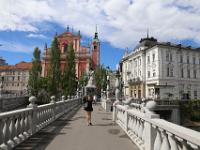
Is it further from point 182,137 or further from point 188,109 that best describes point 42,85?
point 182,137

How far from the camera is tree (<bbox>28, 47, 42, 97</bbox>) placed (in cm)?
5598

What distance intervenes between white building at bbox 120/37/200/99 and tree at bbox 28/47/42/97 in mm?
20310

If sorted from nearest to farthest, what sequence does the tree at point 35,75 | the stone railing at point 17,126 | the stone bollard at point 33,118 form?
the stone railing at point 17,126 → the stone bollard at point 33,118 → the tree at point 35,75

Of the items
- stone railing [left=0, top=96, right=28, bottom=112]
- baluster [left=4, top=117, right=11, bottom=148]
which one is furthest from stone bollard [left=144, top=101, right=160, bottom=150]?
stone railing [left=0, top=96, right=28, bottom=112]

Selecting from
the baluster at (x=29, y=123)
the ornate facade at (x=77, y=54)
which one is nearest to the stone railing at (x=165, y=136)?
the baluster at (x=29, y=123)

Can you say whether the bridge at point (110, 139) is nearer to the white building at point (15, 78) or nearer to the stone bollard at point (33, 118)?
the stone bollard at point (33, 118)

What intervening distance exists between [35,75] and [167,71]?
98.3ft

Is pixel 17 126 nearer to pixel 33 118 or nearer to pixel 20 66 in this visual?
pixel 33 118

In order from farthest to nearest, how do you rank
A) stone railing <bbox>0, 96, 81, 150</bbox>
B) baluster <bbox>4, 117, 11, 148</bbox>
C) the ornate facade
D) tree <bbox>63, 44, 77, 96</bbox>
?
the ornate facade → tree <bbox>63, 44, 77, 96</bbox> → baluster <bbox>4, 117, 11, 148</bbox> → stone railing <bbox>0, 96, 81, 150</bbox>

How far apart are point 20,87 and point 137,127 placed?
121 metres

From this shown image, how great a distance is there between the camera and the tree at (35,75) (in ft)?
184

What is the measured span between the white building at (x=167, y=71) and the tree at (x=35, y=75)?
2031 centimetres

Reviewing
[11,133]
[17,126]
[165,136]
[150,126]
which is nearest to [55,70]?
[17,126]

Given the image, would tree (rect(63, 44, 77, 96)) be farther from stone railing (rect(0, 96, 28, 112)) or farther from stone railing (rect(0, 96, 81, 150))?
stone railing (rect(0, 96, 81, 150))
